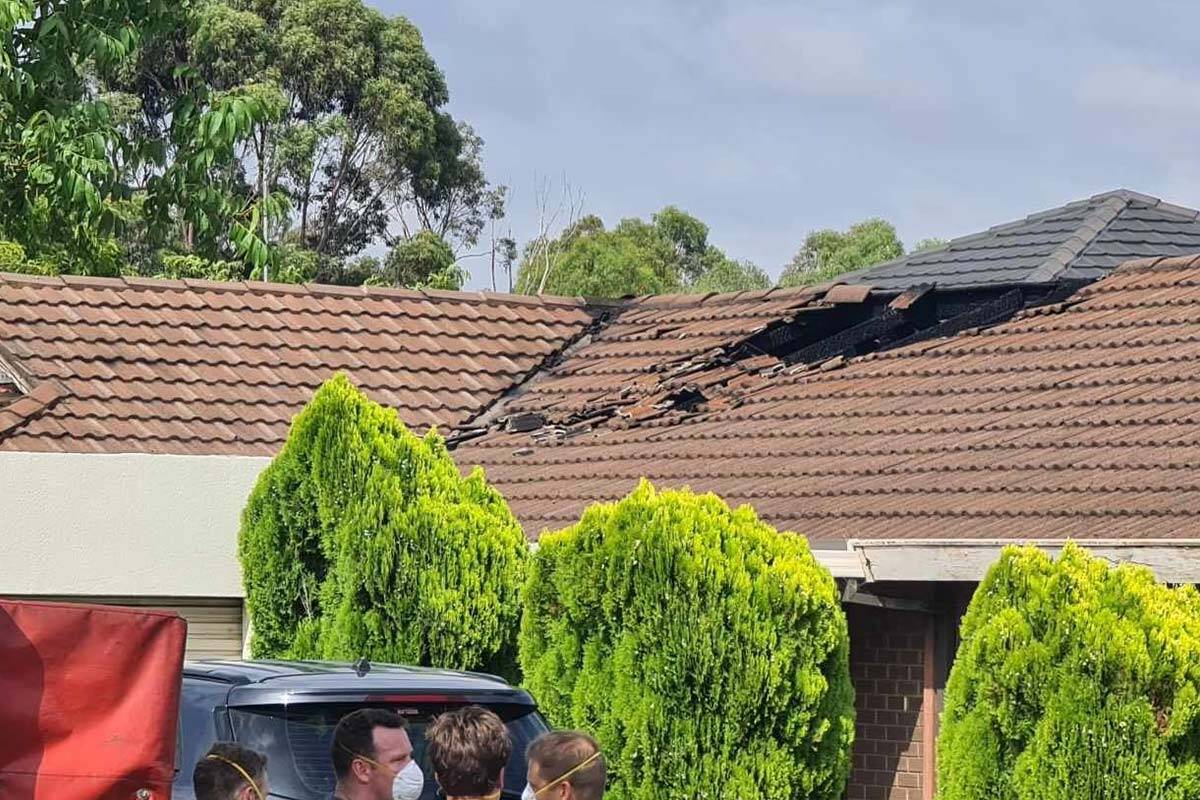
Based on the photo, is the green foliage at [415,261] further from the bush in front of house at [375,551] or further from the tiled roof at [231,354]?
the bush in front of house at [375,551]

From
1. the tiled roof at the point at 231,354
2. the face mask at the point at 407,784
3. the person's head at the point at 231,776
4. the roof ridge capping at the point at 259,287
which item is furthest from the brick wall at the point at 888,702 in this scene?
the roof ridge capping at the point at 259,287

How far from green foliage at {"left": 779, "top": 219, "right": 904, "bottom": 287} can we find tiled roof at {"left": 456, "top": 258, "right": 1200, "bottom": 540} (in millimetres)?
34015

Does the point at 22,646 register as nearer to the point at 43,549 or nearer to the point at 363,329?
the point at 43,549

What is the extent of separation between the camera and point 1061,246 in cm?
1712

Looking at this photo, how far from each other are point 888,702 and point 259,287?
7.96 metres

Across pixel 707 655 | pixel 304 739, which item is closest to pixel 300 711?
pixel 304 739

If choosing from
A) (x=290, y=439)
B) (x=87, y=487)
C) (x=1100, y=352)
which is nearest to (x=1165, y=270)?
(x=1100, y=352)

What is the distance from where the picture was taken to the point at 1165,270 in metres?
15.3

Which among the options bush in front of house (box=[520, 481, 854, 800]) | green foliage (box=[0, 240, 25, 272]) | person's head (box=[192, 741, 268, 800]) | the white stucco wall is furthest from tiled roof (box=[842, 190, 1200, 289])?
green foliage (box=[0, 240, 25, 272])

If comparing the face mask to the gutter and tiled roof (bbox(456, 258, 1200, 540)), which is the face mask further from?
tiled roof (bbox(456, 258, 1200, 540))

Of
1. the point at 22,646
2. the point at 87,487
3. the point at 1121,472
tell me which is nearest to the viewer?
the point at 22,646

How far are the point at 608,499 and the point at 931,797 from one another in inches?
110

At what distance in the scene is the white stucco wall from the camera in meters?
13.5

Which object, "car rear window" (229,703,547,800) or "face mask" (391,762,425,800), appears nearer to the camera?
"face mask" (391,762,425,800)
